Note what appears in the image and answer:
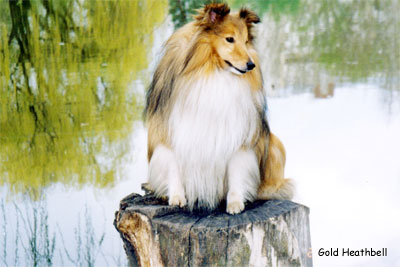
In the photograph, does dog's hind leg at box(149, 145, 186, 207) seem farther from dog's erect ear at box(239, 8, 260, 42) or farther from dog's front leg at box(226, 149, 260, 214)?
dog's erect ear at box(239, 8, 260, 42)

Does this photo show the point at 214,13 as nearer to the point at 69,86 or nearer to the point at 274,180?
the point at 274,180

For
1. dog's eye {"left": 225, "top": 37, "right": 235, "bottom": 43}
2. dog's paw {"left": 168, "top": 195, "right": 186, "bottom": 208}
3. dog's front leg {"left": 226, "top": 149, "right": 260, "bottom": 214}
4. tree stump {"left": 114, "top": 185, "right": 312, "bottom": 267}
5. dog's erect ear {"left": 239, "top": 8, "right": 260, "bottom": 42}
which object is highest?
dog's erect ear {"left": 239, "top": 8, "right": 260, "bottom": 42}

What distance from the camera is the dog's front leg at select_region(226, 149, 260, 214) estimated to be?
7.87ft

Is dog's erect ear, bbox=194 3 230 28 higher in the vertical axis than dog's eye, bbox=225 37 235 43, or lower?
higher

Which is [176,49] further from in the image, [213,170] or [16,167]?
[16,167]

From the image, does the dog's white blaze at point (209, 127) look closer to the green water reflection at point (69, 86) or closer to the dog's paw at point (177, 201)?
the dog's paw at point (177, 201)

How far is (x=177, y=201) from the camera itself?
2393 millimetres

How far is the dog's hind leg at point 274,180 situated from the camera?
2574 mm

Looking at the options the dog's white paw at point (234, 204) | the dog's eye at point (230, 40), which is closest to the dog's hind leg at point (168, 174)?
the dog's white paw at point (234, 204)

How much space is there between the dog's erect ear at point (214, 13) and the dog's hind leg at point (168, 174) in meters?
0.60

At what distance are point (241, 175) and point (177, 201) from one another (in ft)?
1.04

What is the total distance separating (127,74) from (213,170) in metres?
1.55

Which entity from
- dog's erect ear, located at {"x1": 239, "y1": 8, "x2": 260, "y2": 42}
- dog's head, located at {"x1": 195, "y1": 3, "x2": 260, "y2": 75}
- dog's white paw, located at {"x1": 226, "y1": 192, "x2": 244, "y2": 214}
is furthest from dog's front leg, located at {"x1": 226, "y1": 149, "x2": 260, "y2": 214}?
dog's erect ear, located at {"x1": 239, "y1": 8, "x2": 260, "y2": 42}

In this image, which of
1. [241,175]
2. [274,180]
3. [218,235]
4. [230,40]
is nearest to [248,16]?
[230,40]
